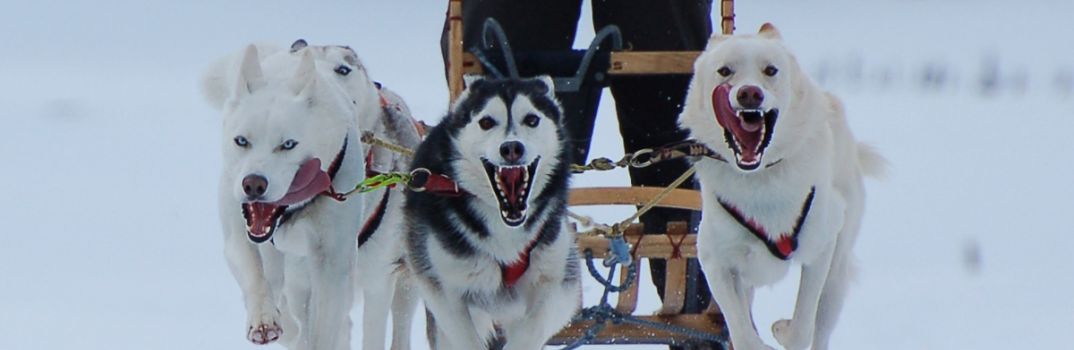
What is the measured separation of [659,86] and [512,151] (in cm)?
106

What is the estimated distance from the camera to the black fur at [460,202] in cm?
282

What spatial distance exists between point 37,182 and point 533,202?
189 inches

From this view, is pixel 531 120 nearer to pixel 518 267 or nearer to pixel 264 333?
pixel 518 267

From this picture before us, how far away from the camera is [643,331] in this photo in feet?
11.4

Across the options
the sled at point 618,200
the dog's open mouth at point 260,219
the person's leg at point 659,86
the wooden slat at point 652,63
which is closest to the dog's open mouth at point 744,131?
the sled at point 618,200

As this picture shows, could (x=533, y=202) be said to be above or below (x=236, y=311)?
above

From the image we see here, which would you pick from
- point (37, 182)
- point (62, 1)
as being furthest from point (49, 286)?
point (62, 1)

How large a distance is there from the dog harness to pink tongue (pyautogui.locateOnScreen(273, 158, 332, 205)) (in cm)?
69

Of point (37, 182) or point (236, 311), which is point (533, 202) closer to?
point (236, 311)

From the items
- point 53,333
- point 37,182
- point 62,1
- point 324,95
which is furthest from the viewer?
point 62,1

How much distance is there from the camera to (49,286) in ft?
18.3

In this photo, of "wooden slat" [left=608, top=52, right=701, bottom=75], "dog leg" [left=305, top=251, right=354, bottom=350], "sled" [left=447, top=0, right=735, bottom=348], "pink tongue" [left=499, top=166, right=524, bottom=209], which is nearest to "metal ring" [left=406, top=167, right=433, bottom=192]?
"dog leg" [left=305, top=251, right=354, bottom=350]

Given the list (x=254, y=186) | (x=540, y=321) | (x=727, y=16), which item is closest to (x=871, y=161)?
(x=727, y=16)

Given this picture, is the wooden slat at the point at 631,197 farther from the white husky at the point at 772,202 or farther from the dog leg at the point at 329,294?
the dog leg at the point at 329,294
